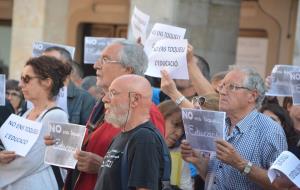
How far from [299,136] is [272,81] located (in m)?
0.86

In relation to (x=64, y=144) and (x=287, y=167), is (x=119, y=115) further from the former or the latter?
(x=287, y=167)

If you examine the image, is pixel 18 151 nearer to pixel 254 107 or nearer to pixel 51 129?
pixel 51 129

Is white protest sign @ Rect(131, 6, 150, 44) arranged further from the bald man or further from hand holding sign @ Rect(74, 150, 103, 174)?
the bald man

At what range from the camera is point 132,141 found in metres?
4.58

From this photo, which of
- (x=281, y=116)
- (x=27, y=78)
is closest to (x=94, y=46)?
(x=281, y=116)

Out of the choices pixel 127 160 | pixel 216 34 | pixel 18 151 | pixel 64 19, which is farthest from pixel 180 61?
pixel 64 19

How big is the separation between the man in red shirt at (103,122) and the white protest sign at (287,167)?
76cm

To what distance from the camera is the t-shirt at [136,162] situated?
176 inches

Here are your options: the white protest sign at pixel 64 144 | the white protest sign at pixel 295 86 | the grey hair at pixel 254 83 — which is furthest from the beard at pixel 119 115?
the white protest sign at pixel 295 86

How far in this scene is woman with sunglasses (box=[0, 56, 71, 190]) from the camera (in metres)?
5.61

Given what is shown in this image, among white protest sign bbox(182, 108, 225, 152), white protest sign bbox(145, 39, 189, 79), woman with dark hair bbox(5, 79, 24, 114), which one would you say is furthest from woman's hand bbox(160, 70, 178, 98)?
woman with dark hair bbox(5, 79, 24, 114)

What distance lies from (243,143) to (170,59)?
1291 millimetres

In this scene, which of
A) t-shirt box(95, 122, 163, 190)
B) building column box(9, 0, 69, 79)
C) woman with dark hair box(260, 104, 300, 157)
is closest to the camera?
t-shirt box(95, 122, 163, 190)

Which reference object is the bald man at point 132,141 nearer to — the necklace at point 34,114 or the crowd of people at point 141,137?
the crowd of people at point 141,137
